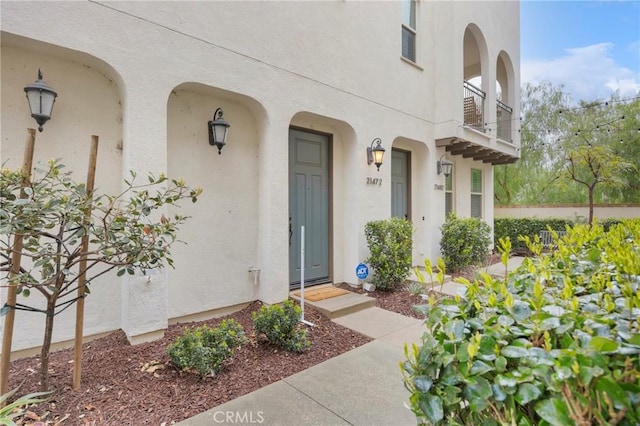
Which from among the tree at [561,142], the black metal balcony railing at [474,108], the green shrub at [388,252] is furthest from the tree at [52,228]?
the tree at [561,142]

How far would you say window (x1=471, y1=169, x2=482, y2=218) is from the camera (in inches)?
370

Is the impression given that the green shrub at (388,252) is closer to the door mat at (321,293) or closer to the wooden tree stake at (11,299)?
the door mat at (321,293)

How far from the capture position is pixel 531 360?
1001 mm

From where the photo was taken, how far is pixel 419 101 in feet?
22.9

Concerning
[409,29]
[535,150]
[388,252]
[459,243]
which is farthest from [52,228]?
[535,150]

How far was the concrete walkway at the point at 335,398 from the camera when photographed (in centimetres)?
229

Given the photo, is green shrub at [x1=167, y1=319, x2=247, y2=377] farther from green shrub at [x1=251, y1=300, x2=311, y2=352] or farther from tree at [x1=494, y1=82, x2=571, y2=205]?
tree at [x1=494, y1=82, x2=571, y2=205]

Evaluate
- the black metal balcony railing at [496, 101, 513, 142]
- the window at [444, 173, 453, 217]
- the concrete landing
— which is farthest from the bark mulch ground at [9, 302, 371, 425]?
the black metal balcony railing at [496, 101, 513, 142]

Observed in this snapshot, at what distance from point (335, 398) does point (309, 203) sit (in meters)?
3.41

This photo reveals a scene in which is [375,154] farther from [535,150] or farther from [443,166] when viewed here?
[535,150]

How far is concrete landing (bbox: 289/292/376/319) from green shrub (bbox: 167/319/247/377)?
1.55 m

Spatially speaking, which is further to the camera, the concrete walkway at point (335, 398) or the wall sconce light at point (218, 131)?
the wall sconce light at point (218, 131)

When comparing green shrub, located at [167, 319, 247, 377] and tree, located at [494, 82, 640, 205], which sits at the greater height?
tree, located at [494, 82, 640, 205]

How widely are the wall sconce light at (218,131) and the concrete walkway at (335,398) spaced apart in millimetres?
3017
